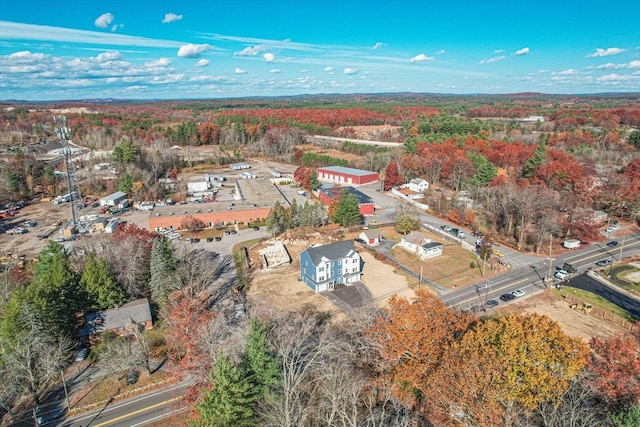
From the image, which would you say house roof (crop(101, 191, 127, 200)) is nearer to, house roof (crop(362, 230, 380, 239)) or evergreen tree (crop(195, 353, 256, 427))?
house roof (crop(362, 230, 380, 239))

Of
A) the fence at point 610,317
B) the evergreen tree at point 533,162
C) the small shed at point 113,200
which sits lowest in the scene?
the fence at point 610,317

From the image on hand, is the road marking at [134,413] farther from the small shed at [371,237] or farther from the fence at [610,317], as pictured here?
the fence at [610,317]

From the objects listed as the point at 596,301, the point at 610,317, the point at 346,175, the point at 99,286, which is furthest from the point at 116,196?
the point at 610,317

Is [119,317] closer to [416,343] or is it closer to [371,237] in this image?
[416,343]

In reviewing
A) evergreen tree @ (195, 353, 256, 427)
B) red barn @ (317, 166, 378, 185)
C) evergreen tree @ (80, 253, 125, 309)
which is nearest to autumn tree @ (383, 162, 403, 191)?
red barn @ (317, 166, 378, 185)

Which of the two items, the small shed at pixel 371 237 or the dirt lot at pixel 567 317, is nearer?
the dirt lot at pixel 567 317

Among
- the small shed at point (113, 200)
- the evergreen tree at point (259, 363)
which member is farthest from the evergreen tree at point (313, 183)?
the evergreen tree at point (259, 363)
